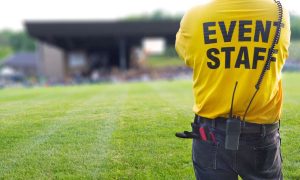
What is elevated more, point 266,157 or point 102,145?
point 266,157

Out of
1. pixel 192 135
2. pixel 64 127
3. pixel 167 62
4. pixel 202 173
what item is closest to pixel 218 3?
pixel 192 135

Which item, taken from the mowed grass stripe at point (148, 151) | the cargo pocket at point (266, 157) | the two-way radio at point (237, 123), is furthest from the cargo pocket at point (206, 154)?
the mowed grass stripe at point (148, 151)

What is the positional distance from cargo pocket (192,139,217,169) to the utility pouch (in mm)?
A: 112

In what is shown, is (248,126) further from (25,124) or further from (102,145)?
(25,124)

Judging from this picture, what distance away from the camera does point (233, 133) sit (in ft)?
9.66

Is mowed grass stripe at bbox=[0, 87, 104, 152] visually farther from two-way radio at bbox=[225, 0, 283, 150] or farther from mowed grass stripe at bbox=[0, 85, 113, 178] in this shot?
two-way radio at bbox=[225, 0, 283, 150]

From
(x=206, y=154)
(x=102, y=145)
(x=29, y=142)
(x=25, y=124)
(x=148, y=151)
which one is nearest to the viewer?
(x=206, y=154)

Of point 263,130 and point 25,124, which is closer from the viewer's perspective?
point 263,130

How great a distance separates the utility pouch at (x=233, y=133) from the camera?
2938mm

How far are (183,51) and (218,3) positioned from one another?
16.1 inches

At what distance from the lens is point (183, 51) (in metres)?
3.15

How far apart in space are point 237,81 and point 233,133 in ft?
1.11

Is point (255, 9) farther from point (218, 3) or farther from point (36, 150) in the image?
point (36, 150)

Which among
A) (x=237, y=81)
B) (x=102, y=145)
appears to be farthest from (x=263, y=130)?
(x=102, y=145)
